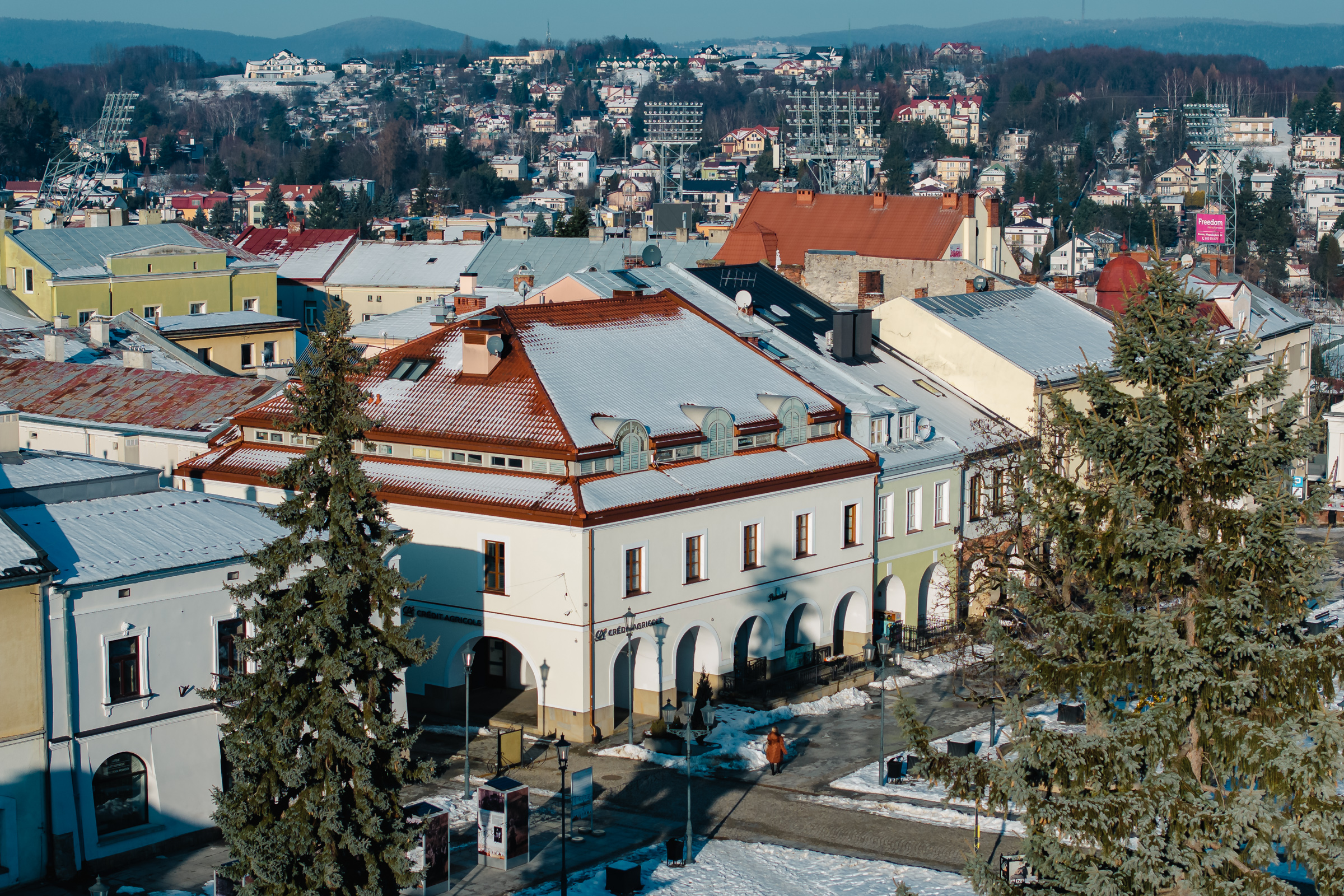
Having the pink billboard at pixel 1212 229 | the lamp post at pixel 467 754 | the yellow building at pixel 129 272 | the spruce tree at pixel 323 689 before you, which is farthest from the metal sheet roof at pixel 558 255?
the pink billboard at pixel 1212 229

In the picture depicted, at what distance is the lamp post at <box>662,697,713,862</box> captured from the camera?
108 ft

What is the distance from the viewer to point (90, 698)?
3184 cm

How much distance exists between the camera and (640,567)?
134 feet

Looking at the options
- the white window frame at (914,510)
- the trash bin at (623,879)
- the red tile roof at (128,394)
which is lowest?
the trash bin at (623,879)

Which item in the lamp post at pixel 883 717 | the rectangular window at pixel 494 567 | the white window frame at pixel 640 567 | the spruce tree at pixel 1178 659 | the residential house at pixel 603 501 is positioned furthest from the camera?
the rectangular window at pixel 494 567

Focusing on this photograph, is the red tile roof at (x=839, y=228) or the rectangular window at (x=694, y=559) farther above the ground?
the red tile roof at (x=839, y=228)

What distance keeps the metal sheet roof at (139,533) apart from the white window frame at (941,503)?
20992 millimetres

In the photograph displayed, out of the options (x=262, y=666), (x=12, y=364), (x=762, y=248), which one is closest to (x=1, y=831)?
(x=262, y=666)

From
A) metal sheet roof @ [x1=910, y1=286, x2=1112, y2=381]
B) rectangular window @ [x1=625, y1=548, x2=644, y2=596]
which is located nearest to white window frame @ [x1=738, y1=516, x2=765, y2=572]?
rectangular window @ [x1=625, y1=548, x2=644, y2=596]

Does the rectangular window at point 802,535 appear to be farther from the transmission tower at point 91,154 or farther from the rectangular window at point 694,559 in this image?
the transmission tower at point 91,154

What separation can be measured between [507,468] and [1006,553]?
39.2 ft

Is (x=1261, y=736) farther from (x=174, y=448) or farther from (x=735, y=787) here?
(x=174, y=448)

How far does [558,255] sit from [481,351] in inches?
2022

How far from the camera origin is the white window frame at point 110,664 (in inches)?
1259
